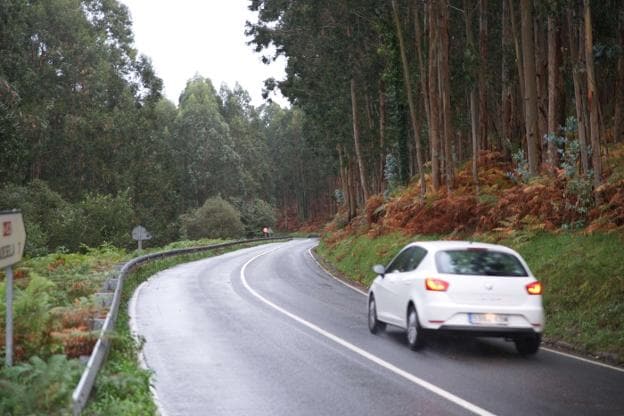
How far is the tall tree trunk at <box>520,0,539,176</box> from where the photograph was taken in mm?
23062

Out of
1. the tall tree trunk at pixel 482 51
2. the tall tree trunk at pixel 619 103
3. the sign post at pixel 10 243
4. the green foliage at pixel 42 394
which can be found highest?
the tall tree trunk at pixel 482 51

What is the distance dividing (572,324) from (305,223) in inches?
4144

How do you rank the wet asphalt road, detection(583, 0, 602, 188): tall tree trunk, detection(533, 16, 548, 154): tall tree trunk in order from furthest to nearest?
detection(533, 16, 548, 154): tall tree trunk < detection(583, 0, 602, 188): tall tree trunk < the wet asphalt road

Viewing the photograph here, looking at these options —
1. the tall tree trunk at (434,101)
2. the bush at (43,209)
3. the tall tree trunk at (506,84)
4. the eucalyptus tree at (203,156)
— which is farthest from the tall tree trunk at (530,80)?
the eucalyptus tree at (203,156)

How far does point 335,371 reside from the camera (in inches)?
411

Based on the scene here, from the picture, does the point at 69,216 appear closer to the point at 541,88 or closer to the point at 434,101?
the point at 434,101

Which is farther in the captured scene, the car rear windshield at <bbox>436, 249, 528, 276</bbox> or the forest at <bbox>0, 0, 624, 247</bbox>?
the forest at <bbox>0, 0, 624, 247</bbox>

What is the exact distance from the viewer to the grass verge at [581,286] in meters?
12.3

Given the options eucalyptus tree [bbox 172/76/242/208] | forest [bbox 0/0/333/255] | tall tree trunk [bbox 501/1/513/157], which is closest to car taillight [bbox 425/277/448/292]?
tall tree trunk [bbox 501/1/513/157]

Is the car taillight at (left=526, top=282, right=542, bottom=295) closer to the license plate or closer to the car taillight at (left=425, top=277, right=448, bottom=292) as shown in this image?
the license plate

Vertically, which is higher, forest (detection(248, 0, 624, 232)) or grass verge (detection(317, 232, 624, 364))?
forest (detection(248, 0, 624, 232))

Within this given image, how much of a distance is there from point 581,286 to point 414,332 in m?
4.21

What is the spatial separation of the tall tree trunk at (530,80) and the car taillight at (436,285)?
12.7 meters

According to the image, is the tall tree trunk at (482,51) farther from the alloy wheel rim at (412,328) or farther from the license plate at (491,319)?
the license plate at (491,319)
